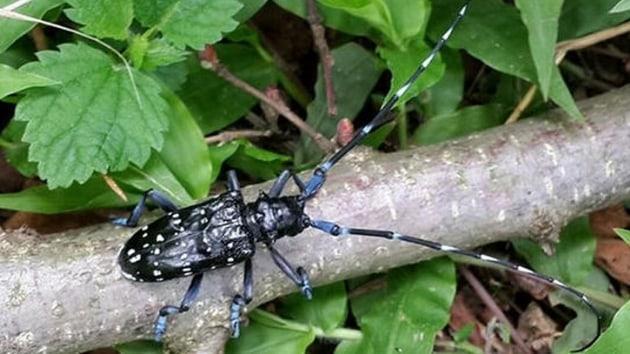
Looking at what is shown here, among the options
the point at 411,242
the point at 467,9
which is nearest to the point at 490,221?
the point at 411,242

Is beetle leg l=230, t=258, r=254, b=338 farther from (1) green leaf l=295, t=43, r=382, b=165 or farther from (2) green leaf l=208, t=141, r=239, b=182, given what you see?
(1) green leaf l=295, t=43, r=382, b=165

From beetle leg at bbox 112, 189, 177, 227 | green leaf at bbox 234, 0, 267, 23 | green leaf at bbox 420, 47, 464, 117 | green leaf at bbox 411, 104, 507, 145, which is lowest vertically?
beetle leg at bbox 112, 189, 177, 227

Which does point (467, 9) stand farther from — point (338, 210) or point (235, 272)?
point (235, 272)

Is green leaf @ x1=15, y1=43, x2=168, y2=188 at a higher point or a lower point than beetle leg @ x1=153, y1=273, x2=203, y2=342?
higher

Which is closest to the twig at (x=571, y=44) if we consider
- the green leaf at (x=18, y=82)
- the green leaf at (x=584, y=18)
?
the green leaf at (x=584, y=18)

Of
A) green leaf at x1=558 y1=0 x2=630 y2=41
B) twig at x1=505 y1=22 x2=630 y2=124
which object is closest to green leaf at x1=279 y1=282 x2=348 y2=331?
twig at x1=505 y1=22 x2=630 y2=124
